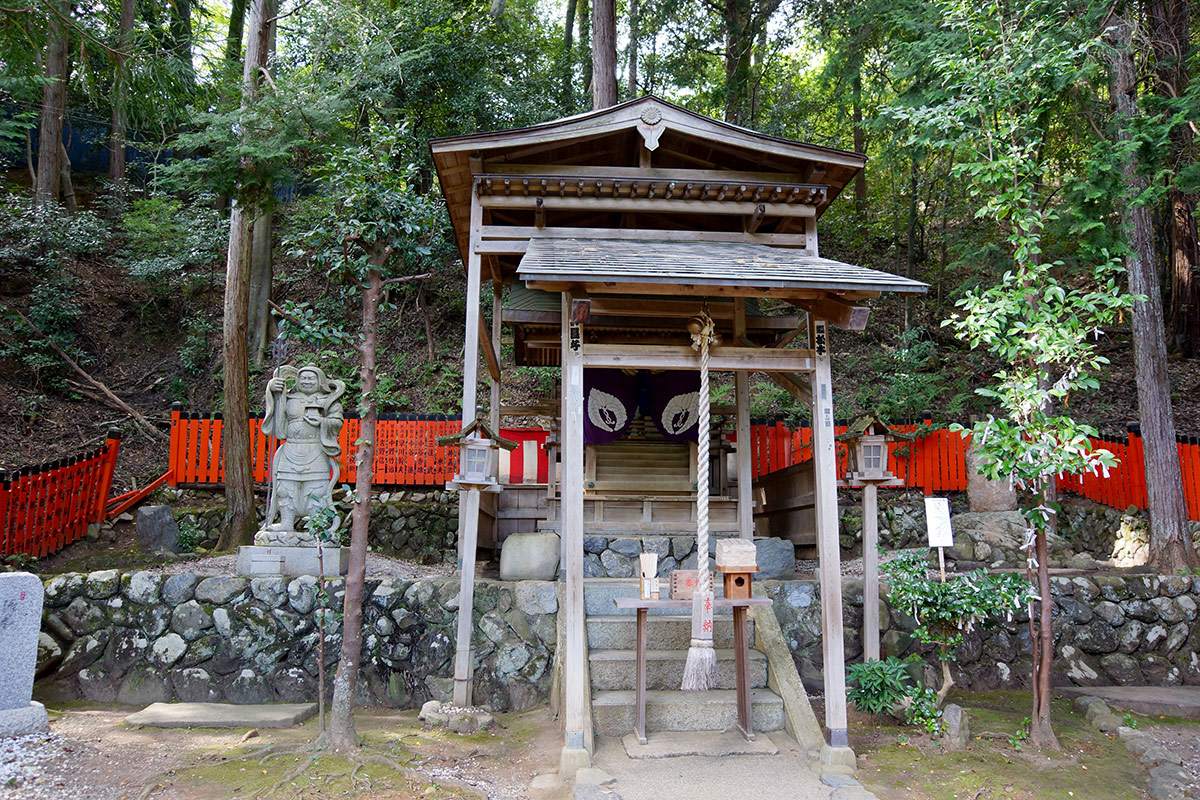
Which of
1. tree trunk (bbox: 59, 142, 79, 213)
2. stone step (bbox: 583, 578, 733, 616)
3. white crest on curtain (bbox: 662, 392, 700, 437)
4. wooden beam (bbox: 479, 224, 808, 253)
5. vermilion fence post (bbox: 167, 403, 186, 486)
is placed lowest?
stone step (bbox: 583, 578, 733, 616)

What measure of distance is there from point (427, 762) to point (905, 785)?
3.28 meters

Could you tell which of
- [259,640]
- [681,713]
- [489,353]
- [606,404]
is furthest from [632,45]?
[681,713]

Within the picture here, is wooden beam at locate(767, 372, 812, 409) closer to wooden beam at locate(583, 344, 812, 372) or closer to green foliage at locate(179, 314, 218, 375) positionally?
wooden beam at locate(583, 344, 812, 372)

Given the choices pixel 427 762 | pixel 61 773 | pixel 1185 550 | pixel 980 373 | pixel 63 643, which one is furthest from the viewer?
pixel 980 373

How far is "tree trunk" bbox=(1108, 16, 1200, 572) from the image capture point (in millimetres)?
7977

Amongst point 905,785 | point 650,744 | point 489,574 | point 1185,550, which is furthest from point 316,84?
point 1185,550

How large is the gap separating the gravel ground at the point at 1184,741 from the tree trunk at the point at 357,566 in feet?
19.3

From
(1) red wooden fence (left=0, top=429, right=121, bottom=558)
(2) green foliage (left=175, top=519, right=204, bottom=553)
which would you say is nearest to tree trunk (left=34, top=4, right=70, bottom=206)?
(1) red wooden fence (left=0, top=429, right=121, bottom=558)

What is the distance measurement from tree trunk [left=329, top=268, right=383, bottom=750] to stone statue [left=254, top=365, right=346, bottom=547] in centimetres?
215

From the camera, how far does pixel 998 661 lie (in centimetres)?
711

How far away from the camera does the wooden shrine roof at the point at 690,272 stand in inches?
205

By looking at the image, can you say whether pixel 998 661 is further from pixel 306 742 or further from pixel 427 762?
pixel 306 742

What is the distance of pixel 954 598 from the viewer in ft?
18.7

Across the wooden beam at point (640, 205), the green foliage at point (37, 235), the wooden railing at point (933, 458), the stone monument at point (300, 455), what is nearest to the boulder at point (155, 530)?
the stone monument at point (300, 455)
